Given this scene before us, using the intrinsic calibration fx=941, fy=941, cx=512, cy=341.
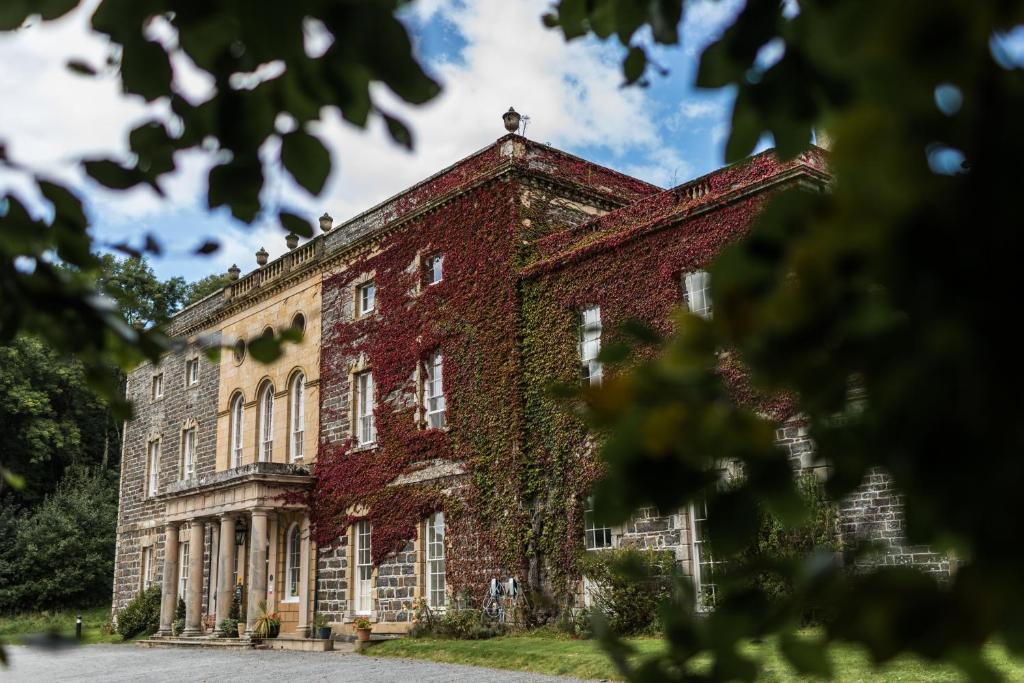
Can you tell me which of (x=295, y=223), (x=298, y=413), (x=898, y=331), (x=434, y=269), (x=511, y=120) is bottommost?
(x=898, y=331)

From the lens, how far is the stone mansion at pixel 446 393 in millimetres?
17891

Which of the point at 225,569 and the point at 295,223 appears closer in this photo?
the point at 295,223

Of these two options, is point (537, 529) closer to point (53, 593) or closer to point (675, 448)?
point (675, 448)

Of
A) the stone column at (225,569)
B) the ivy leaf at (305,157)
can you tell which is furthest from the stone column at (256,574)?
the ivy leaf at (305,157)

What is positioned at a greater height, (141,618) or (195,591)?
(195,591)

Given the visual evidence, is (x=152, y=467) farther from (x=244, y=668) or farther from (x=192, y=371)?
(x=244, y=668)

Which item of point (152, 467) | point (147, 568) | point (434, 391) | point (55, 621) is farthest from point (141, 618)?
point (434, 391)

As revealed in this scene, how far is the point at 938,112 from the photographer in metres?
1.00

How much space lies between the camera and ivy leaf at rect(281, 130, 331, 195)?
193 centimetres

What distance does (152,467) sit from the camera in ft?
116

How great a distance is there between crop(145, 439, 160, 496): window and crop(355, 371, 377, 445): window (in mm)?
13849

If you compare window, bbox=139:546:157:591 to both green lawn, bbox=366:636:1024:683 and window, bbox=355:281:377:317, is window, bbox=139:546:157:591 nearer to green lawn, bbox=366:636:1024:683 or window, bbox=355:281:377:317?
window, bbox=355:281:377:317

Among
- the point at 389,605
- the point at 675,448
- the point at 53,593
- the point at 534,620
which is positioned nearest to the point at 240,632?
the point at 389,605

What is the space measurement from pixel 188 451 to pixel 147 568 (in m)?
4.91
